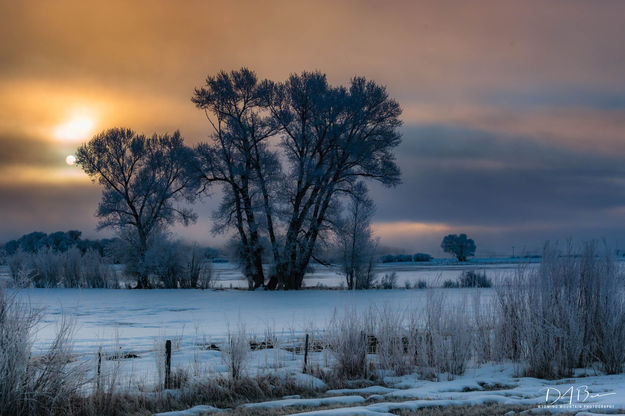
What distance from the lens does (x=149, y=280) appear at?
3522 cm

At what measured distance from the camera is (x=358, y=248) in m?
32.4

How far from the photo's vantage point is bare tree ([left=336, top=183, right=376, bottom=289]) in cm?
3219

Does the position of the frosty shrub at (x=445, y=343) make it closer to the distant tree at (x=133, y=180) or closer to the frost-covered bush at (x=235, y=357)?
the frost-covered bush at (x=235, y=357)

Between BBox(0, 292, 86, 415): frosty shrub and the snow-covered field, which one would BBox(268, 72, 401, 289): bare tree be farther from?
BBox(0, 292, 86, 415): frosty shrub

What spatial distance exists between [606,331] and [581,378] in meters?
1.12

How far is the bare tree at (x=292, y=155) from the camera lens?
31031 millimetres

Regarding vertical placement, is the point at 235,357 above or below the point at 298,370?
above

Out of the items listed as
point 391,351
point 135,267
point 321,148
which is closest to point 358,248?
point 321,148

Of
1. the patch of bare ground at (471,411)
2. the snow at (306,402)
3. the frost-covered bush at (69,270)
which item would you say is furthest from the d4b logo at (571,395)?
the frost-covered bush at (69,270)

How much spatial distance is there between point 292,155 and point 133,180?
476 inches

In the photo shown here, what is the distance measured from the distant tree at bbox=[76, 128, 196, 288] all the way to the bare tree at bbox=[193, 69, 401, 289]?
21.9 ft

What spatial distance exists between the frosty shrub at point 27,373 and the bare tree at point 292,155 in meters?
22.7

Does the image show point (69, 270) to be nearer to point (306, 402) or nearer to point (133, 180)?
point (133, 180)

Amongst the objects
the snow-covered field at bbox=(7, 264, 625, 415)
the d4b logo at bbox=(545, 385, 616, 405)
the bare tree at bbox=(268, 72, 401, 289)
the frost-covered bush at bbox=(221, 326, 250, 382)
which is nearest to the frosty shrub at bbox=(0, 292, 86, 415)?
the snow-covered field at bbox=(7, 264, 625, 415)
